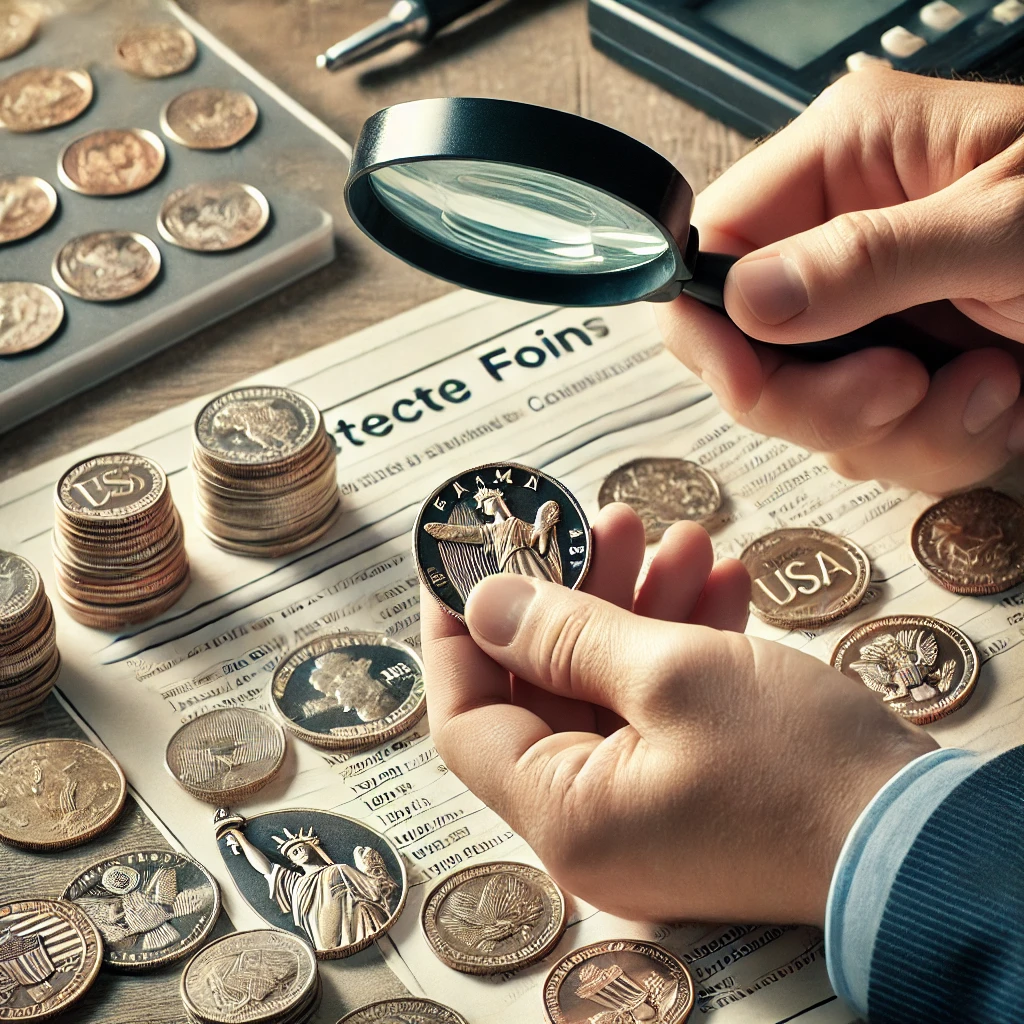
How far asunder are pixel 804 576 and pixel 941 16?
765mm

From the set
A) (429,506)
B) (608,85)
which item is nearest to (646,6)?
(608,85)

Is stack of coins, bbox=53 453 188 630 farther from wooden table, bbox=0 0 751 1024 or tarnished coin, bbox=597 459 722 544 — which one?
tarnished coin, bbox=597 459 722 544

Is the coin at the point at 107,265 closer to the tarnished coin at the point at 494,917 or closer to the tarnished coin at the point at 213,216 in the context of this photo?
the tarnished coin at the point at 213,216

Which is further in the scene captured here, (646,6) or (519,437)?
(646,6)

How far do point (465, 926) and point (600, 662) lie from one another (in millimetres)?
213

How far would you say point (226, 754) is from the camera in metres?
1.03

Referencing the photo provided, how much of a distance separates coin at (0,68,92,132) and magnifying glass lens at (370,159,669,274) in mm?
813

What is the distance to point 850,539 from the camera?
118 centimetres

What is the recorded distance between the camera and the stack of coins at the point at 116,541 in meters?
1.10

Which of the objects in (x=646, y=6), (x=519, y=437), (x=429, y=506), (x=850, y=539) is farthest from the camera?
(x=646, y=6)

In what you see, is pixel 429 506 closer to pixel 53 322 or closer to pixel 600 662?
pixel 600 662

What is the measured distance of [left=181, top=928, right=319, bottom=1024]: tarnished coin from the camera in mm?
869

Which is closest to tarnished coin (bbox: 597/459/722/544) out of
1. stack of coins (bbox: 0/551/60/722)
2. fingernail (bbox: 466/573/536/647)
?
fingernail (bbox: 466/573/536/647)

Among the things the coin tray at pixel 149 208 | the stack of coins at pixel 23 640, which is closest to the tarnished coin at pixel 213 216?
the coin tray at pixel 149 208
